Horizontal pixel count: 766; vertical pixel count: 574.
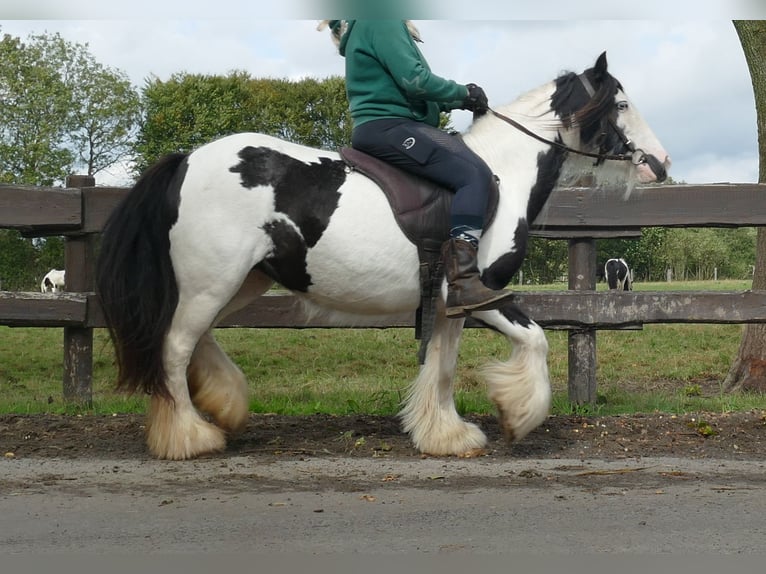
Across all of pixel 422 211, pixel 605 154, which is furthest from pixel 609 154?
pixel 422 211

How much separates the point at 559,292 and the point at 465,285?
A: 2213 millimetres

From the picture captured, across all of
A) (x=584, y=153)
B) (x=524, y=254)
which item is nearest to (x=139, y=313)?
(x=524, y=254)

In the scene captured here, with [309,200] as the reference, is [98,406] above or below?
below

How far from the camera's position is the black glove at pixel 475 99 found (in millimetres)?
5695

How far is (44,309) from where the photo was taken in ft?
23.1

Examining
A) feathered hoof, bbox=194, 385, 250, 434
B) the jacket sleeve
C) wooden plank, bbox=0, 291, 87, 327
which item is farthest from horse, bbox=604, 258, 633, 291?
feathered hoof, bbox=194, 385, 250, 434

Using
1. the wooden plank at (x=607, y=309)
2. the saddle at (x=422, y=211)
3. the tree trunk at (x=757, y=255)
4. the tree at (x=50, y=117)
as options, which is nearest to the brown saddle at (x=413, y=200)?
the saddle at (x=422, y=211)

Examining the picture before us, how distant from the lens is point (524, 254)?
5.57 m

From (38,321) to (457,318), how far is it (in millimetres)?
3495

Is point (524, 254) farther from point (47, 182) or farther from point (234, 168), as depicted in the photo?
point (47, 182)

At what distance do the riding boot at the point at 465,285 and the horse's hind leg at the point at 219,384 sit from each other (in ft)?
4.24

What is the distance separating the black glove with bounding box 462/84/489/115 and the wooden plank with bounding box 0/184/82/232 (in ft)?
10.7

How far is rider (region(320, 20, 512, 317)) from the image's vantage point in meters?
5.25

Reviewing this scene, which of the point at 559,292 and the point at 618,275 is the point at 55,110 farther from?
the point at 559,292
